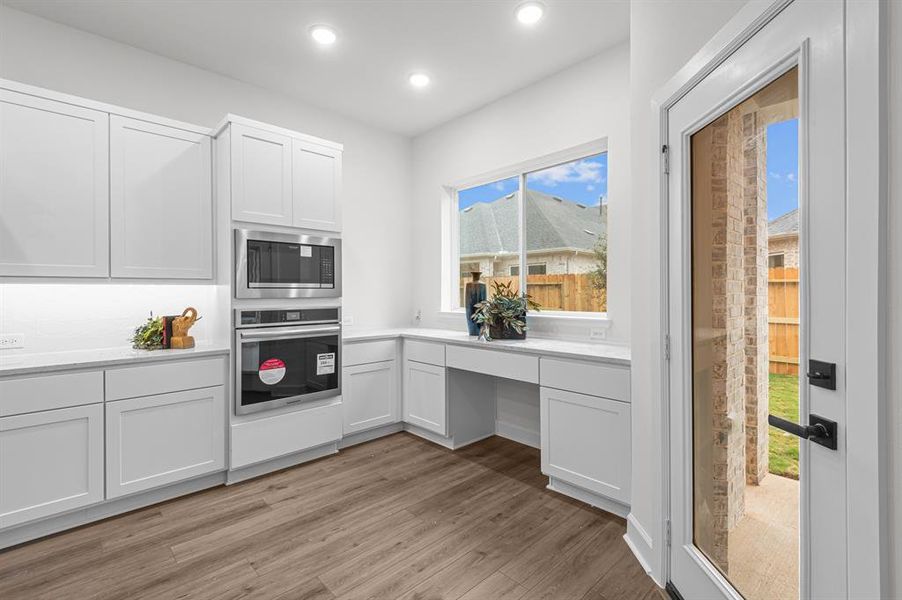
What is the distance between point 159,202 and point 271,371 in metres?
1.35

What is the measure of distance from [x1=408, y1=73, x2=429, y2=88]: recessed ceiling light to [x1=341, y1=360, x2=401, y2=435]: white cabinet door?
7.75 ft

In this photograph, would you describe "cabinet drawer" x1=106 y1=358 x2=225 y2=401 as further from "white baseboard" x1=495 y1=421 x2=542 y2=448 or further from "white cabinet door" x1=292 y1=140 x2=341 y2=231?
"white baseboard" x1=495 y1=421 x2=542 y2=448

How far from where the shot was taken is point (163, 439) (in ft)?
8.45

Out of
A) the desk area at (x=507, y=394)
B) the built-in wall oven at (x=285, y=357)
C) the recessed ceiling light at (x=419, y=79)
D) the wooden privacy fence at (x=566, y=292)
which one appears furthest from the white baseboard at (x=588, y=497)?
the recessed ceiling light at (x=419, y=79)

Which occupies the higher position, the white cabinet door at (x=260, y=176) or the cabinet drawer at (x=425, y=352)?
the white cabinet door at (x=260, y=176)

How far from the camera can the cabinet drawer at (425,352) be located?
345cm

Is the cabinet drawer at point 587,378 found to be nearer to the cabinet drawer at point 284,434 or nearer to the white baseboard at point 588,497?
the white baseboard at point 588,497

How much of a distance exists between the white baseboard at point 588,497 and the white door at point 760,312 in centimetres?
65

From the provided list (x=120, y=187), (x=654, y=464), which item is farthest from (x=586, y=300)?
(x=120, y=187)

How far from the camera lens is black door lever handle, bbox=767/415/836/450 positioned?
3.26ft

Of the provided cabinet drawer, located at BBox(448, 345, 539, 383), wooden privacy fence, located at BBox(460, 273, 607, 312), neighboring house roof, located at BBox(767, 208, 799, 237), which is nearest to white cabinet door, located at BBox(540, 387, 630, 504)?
cabinet drawer, located at BBox(448, 345, 539, 383)

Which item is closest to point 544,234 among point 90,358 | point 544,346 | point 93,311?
point 544,346

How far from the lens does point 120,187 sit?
8.75 ft

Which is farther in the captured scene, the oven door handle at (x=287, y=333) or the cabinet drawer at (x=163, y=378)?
the oven door handle at (x=287, y=333)
